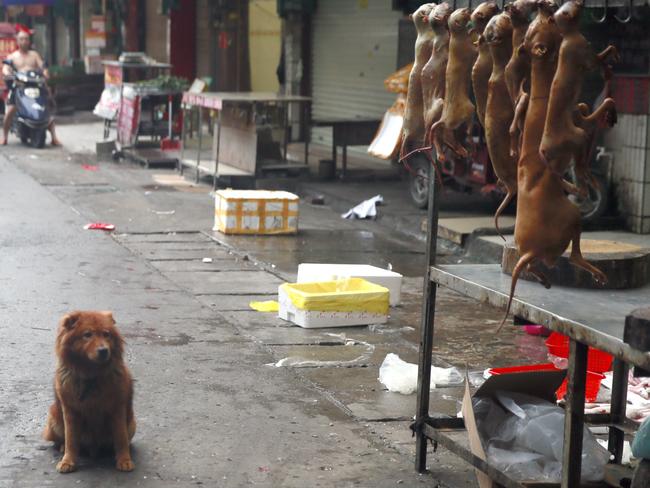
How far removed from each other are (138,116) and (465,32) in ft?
45.5

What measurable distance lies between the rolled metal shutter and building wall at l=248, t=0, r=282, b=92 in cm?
174

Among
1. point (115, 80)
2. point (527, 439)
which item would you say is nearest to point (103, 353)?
point (527, 439)

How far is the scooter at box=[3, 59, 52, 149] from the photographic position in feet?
63.9

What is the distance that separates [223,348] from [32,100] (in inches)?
507

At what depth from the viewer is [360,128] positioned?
51.4 feet

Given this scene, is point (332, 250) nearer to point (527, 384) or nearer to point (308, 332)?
point (308, 332)

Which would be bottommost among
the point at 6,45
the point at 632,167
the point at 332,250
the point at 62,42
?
the point at 332,250

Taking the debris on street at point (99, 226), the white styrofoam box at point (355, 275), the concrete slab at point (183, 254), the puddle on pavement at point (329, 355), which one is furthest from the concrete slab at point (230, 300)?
the debris on street at point (99, 226)

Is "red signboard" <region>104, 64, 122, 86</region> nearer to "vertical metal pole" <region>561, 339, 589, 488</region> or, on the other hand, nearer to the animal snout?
the animal snout

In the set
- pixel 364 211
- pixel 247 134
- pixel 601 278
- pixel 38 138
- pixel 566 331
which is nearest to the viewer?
pixel 566 331

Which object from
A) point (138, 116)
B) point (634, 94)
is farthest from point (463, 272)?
point (138, 116)

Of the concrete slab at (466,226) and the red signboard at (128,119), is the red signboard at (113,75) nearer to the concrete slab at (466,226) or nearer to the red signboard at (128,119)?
the red signboard at (128,119)

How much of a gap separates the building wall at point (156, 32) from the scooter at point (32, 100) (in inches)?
263

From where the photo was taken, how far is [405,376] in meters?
7.03
